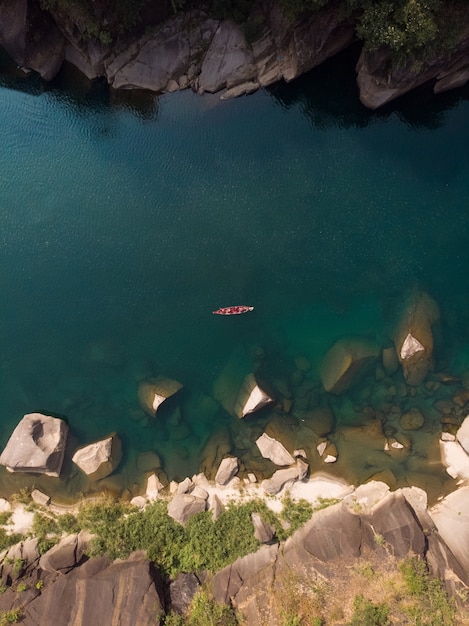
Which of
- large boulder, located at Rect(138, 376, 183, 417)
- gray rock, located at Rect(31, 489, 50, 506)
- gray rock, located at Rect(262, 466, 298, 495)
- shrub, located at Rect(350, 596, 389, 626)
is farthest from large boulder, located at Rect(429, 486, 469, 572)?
gray rock, located at Rect(31, 489, 50, 506)

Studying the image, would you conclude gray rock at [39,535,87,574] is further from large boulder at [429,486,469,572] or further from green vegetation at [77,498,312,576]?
large boulder at [429,486,469,572]

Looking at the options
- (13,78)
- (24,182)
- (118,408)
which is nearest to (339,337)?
(118,408)

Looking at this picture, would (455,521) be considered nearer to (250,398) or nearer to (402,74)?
(250,398)

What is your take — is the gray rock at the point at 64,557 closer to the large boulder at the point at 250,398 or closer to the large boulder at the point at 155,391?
the large boulder at the point at 155,391

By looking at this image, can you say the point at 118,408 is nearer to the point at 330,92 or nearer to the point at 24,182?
the point at 24,182

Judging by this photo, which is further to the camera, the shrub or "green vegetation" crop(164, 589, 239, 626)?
"green vegetation" crop(164, 589, 239, 626)
